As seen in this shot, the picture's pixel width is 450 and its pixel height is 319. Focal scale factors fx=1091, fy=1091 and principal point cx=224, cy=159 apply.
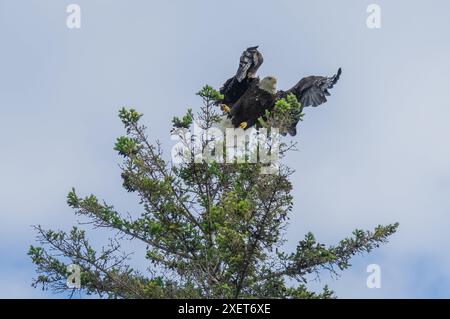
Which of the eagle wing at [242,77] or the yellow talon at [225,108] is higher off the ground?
the eagle wing at [242,77]

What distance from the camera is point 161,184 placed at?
901 inches

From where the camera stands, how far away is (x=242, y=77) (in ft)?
86.9

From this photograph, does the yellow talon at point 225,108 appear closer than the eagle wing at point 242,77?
Yes

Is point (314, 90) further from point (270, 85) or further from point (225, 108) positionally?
point (225, 108)

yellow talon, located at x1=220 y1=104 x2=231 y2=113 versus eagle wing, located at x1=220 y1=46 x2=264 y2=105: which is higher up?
eagle wing, located at x1=220 y1=46 x2=264 y2=105

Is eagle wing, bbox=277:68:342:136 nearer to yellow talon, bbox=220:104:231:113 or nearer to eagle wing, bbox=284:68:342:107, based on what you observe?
eagle wing, bbox=284:68:342:107

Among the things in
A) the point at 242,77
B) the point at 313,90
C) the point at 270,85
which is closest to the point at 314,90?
the point at 313,90

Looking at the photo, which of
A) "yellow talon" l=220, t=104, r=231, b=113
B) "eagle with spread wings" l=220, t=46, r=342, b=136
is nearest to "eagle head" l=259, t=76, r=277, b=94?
"eagle with spread wings" l=220, t=46, r=342, b=136

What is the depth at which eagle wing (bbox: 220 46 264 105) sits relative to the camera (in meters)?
26.5

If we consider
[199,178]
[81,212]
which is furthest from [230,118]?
[81,212]

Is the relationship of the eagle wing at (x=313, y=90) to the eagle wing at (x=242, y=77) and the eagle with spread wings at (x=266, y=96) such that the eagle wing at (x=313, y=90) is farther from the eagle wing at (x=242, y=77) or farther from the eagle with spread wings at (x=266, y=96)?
the eagle wing at (x=242, y=77)

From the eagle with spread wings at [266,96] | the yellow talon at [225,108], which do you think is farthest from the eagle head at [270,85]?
the yellow talon at [225,108]

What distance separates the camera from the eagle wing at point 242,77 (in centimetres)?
2655
